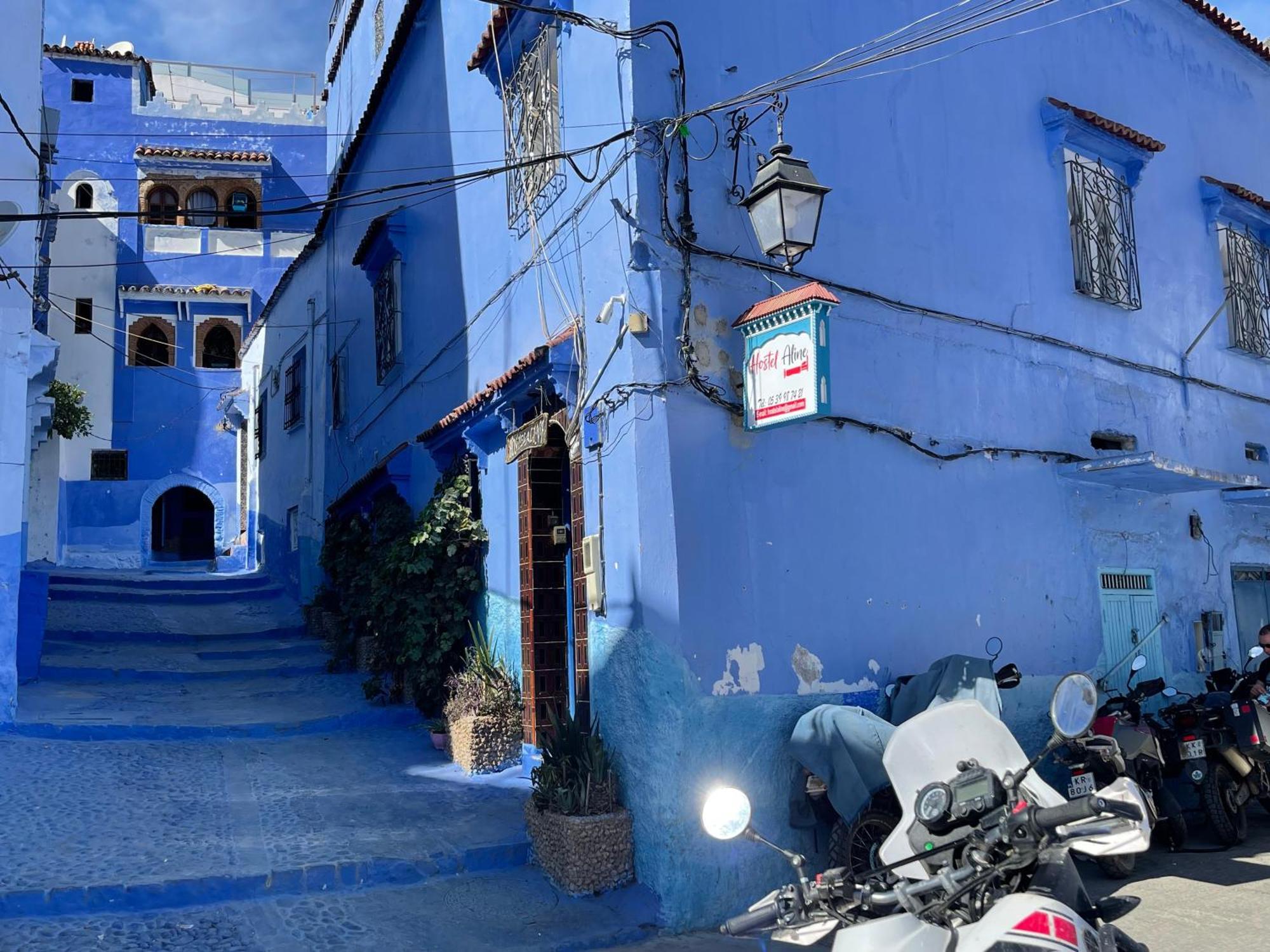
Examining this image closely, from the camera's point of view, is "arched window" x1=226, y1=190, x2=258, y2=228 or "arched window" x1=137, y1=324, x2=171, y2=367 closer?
"arched window" x1=137, y1=324, x2=171, y2=367

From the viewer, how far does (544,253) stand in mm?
8938

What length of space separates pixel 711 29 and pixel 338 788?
671 centimetres

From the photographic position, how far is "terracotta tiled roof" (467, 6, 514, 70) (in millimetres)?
9266

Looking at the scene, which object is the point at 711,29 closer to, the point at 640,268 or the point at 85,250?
the point at 640,268

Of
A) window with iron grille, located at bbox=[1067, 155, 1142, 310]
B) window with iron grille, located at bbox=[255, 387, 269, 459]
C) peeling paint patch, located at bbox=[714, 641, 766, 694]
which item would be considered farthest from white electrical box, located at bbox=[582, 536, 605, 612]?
window with iron grille, located at bbox=[255, 387, 269, 459]

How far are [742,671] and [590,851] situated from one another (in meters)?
1.51

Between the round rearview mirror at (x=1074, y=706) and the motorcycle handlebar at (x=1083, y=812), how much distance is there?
0.87 ft

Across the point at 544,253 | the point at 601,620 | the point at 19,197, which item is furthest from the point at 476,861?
the point at 19,197

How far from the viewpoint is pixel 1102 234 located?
35.1 feet

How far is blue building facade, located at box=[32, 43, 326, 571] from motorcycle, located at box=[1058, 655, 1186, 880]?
2187 centimetres

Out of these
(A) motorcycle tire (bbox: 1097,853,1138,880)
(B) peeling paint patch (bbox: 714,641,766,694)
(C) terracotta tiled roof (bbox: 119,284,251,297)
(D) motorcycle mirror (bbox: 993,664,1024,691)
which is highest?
(C) terracotta tiled roof (bbox: 119,284,251,297)

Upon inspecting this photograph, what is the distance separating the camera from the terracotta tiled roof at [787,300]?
21.5 feet

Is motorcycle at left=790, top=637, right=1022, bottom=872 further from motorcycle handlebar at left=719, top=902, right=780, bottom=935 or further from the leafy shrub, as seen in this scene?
motorcycle handlebar at left=719, top=902, right=780, bottom=935

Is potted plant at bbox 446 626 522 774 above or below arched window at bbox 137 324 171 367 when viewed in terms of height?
below
